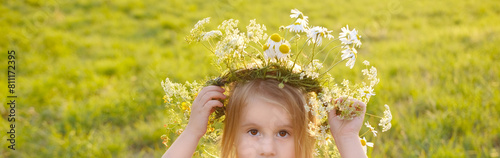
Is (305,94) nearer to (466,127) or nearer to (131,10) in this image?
(466,127)

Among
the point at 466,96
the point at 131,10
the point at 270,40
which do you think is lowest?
the point at 270,40

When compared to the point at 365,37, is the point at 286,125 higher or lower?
lower

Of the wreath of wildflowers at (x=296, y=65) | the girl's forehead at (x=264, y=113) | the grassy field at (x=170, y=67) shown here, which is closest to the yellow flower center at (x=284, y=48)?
the wreath of wildflowers at (x=296, y=65)

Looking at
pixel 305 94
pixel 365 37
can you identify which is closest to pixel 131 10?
pixel 365 37

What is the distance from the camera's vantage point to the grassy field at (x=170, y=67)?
3.67 m

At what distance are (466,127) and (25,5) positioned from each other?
711 centimetres

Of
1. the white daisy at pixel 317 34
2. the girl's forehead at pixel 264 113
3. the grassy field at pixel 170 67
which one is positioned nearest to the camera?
the white daisy at pixel 317 34

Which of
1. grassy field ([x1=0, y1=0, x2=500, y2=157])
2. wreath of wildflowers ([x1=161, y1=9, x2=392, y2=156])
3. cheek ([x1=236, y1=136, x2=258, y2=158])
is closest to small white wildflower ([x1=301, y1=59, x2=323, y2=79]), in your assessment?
wreath of wildflowers ([x1=161, y1=9, x2=392, y2=156])

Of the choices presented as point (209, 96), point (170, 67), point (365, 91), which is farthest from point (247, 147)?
point (170, 67)

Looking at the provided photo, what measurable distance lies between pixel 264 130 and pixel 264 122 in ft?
0.12

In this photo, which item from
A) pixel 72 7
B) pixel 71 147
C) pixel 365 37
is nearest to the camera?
pixel 71 147

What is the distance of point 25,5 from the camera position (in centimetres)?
778

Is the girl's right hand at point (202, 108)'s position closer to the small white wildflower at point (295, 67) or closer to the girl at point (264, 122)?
the girl at point (264, 122)

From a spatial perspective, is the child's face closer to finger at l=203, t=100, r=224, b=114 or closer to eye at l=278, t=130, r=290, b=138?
eye at l=278, t=130, r=290, b=138
